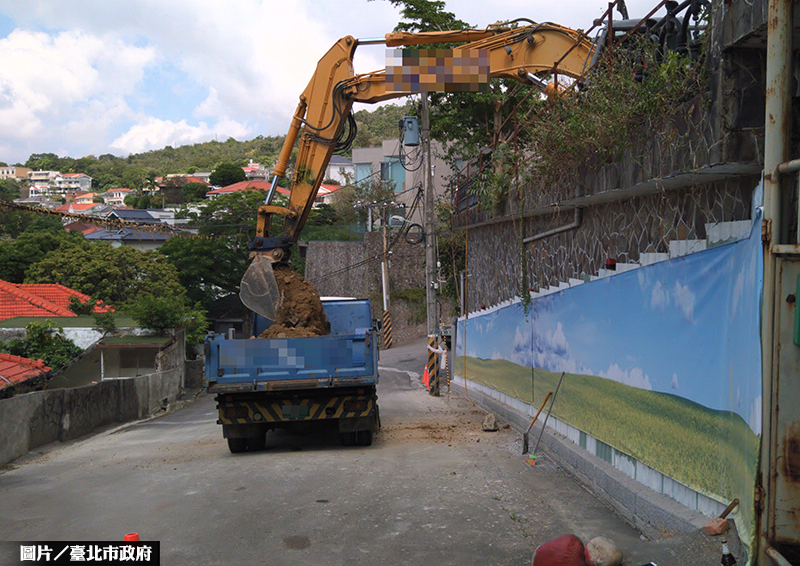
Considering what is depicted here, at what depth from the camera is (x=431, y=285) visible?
20.3 meters

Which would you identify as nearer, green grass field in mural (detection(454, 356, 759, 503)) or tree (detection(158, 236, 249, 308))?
green grass field in mural (detection(454, 356, 759, 503))

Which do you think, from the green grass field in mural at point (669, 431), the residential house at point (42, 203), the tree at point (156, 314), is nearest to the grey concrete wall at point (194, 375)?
the tree at point (156, 314)

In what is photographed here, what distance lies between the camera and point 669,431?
6.03 meters

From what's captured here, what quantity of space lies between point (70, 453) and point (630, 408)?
35.5ft

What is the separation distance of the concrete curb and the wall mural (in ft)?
0.79

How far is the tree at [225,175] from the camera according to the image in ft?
324

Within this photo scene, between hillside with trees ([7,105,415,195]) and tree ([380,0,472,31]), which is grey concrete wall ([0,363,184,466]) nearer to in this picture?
tree ([380,0,472,31])

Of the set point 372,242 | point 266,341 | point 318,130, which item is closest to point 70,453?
point 266,341

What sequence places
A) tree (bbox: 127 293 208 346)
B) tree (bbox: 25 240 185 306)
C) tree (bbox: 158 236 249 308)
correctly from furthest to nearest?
tree (bbox: 158 236 249 308) → tree (bbox: 25 240 185 306) → tree (bbox: 127 293 208 346)

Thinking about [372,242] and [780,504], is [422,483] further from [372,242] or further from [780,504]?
[372,242]

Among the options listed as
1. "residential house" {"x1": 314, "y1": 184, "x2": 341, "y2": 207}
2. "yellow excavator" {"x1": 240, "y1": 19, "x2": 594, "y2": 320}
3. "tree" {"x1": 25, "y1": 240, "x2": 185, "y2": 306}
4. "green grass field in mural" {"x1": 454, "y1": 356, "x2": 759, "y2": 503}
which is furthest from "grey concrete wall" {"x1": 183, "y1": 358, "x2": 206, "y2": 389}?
"residential house" {"x1": 314, "y1": 184, "x2": 341, "y2": 207}

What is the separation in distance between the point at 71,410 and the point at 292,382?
7474 millimetres

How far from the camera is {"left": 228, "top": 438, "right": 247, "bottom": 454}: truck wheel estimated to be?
11.1 metres

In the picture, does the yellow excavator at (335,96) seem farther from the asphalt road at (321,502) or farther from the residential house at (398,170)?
the residential house at (398,170)
